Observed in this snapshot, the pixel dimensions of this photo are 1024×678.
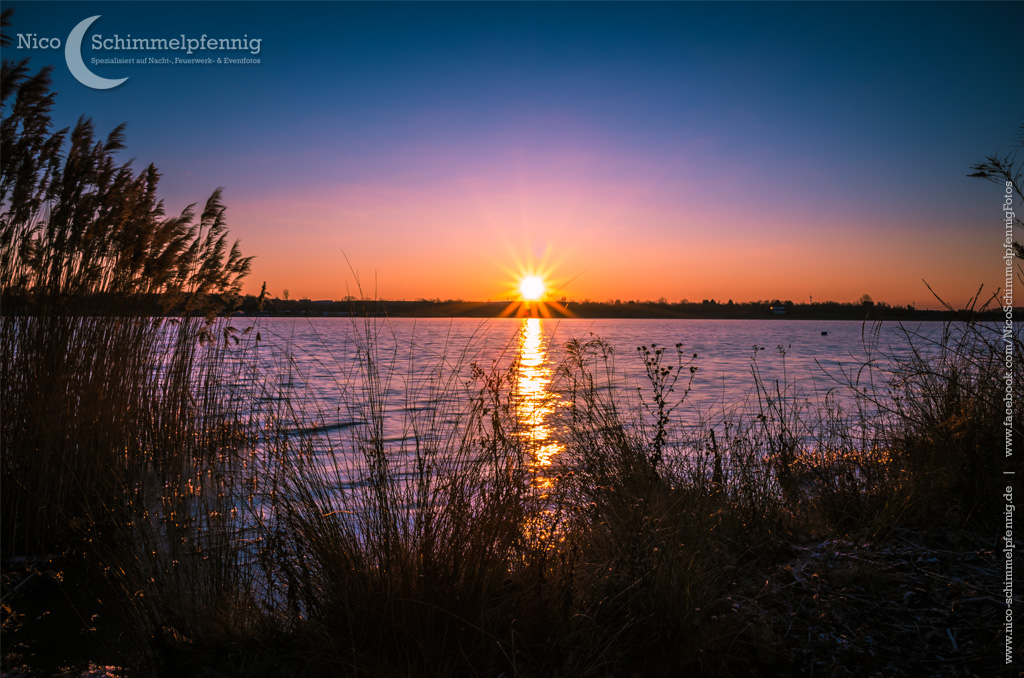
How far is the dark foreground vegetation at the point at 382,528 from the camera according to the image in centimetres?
260

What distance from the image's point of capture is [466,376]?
1227cm

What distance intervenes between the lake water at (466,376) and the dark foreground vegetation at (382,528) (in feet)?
0.59

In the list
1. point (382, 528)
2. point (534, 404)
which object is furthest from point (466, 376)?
point (382, 528)

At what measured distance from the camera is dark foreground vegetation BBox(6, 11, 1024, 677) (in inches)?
102

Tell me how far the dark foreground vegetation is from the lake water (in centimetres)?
18

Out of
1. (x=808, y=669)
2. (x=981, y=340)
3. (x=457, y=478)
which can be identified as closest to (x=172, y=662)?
(x=457, y=478)

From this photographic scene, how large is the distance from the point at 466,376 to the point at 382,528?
9.43 meters

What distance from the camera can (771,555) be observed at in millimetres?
3719

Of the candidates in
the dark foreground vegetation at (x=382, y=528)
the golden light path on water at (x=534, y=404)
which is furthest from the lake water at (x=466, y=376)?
the dark foreground vegetation at (x=382, y=528)

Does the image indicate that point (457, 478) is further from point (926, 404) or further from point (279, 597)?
point (926, 404)

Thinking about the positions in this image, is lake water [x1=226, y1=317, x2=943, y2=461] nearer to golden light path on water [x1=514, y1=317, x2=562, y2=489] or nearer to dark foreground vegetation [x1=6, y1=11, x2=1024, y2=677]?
golden light path on water [x1=514, y1=317, x2=562, y2=489]

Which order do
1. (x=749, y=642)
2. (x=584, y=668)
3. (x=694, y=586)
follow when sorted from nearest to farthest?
1. (x=584, y=668)
2. (x=749, y=642)
3. (x=694, y=586)

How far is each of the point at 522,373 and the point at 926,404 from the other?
3.98m

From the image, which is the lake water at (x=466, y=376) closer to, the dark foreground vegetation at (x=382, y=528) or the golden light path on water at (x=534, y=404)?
the golden light path on water at (x=534, y=404)
